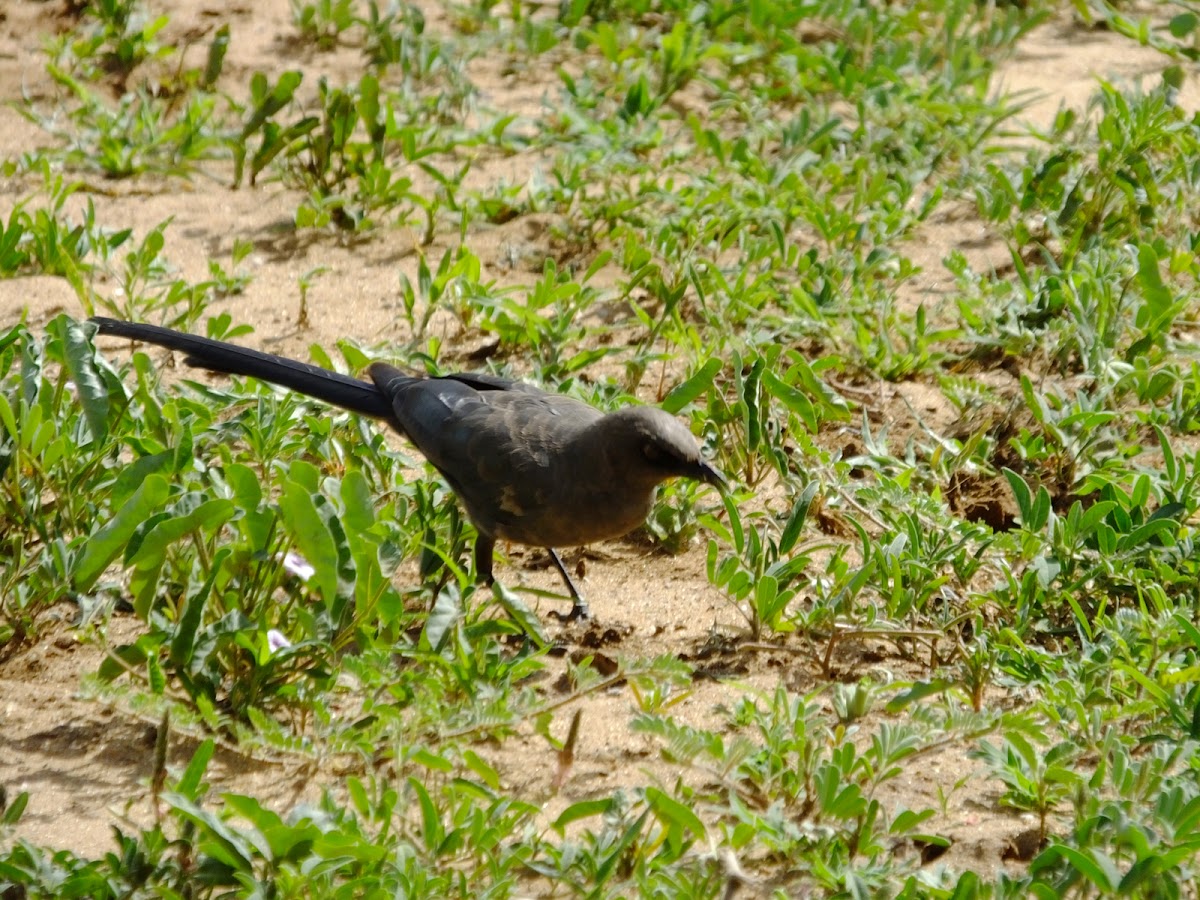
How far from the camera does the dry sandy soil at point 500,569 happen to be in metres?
3.82

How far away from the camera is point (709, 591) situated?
494cm

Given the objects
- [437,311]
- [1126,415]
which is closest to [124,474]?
[437,311]

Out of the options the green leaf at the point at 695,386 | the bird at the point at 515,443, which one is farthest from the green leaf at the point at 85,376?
the green leaf at the point at 695,386

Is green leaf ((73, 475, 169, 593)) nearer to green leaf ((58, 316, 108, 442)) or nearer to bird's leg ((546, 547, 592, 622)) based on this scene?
green leaf ((58, 316, 108, 442))

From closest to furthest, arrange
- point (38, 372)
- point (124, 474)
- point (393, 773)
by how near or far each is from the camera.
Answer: point (393, 773) < point (124, 474) < point (38, 372)

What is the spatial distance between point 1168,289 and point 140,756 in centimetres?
415

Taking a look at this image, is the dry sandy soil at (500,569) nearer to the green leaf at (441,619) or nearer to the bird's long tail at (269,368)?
the green leaf at (441,619)

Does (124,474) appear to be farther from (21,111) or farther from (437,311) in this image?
(21,111)

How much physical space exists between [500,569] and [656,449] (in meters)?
1.00

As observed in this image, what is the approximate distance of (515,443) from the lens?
198 inches

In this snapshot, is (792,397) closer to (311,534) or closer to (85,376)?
(311,534)

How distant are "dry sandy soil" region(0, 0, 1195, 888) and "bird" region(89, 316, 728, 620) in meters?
0.36

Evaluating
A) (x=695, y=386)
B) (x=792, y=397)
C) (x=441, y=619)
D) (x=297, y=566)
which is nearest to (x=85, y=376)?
(x=297, y=566)

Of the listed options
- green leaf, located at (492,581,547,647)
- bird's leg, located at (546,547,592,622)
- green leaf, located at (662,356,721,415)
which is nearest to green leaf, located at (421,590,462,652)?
green leaf, located at (492,581,547,647)
